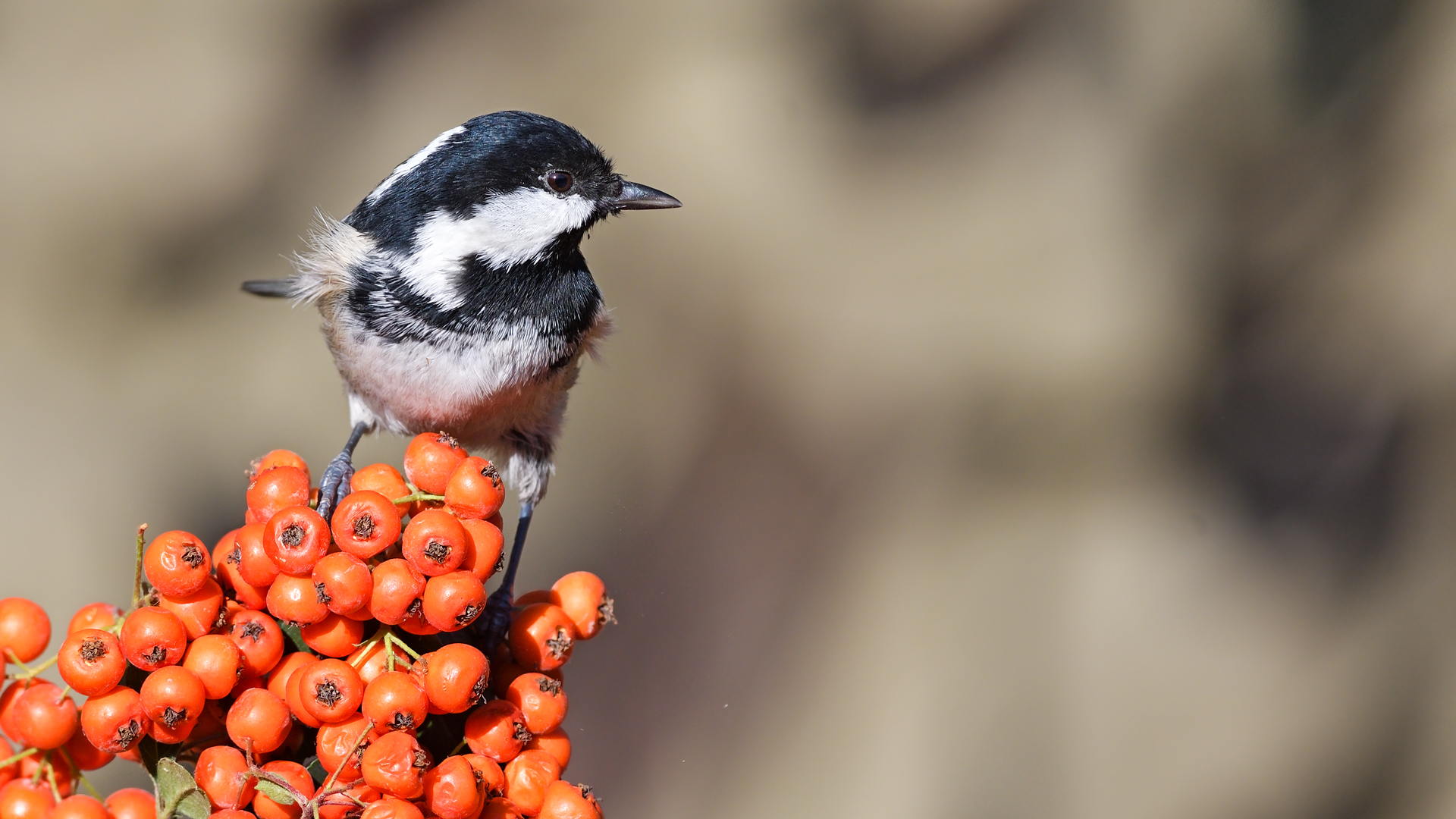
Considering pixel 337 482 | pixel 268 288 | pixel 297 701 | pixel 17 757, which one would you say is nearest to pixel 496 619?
pixel 337 482

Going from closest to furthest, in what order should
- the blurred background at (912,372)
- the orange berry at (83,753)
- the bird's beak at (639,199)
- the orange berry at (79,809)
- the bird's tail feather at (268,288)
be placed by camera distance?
1. the orange berry at (79,809)
2. the orange berry at (83,753)
3. the bird's beak at (639,199)
4. the bird's tail feather at (268,288)
5. the blurred background at (912,372)

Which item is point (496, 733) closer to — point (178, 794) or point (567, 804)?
point (567, 804)

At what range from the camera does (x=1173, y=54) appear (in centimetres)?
316

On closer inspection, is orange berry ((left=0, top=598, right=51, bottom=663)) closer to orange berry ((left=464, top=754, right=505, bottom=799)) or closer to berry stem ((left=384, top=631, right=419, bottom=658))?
berry stem ((left=384, top=631, right=419, bottom=658))

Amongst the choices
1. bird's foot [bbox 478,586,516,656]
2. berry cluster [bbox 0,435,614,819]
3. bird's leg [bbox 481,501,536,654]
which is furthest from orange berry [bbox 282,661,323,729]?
bird's foot [bbox 478,586,516,656]

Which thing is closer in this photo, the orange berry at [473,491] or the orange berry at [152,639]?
the orange berry at [152,639]

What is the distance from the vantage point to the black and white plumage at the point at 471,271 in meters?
1.52

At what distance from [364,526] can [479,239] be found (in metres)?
0.75

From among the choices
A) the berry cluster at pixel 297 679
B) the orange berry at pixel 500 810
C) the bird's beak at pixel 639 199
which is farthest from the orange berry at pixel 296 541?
the bird's beak at pixel 639 199

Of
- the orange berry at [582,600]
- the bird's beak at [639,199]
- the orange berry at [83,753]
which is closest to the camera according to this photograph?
the orange berry at [83,753]

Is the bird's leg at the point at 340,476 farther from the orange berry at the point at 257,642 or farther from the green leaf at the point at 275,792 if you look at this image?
the green leaf at the point at 275,792

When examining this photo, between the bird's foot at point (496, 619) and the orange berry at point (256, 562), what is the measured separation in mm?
592

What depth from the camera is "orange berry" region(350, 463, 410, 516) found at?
3.19 ft

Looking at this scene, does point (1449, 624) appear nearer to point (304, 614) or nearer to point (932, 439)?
point (932, 439)
